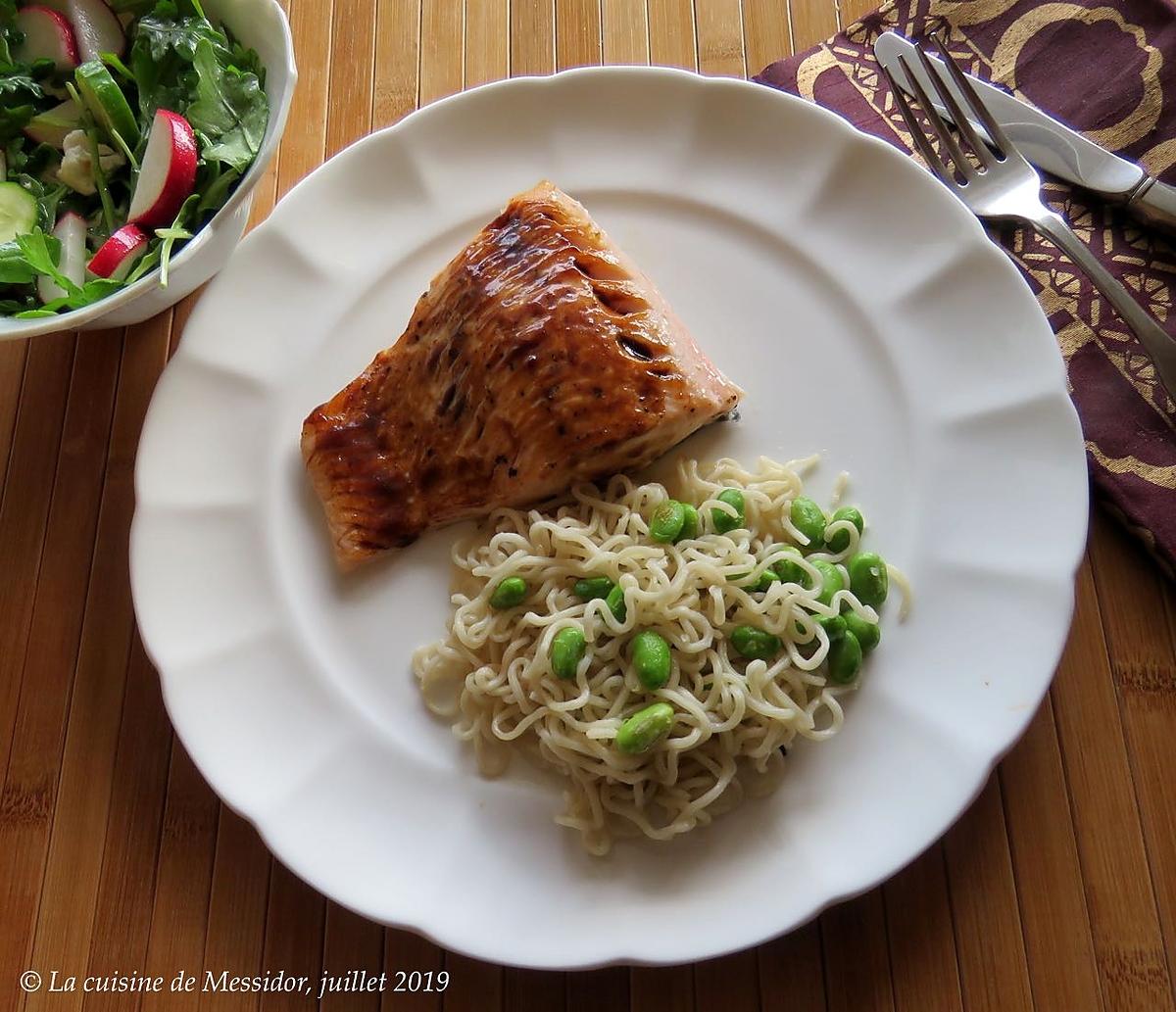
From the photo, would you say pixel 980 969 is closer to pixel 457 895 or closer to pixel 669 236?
pixel 457 895

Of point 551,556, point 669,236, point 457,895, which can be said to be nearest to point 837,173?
point 669,236

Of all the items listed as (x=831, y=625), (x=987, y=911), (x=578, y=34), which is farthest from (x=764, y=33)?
(x=987, y=911)

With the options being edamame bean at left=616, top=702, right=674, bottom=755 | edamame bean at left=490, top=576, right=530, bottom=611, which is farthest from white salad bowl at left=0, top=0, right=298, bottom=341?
edamame bean at left=616, top=702, right=674, bottom=755

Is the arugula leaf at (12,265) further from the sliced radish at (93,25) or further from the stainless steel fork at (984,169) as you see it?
the stainless steel fork at (984,169)

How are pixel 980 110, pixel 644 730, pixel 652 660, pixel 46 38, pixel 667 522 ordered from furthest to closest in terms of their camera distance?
pixel 980 110 → pixel 46 38 → pixel 667 522 → pixel 652 660 → pixel 644 730

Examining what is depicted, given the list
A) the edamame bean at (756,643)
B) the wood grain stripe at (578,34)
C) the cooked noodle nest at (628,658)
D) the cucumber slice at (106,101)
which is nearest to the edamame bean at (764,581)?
the cooked noodle nest at (628,658)

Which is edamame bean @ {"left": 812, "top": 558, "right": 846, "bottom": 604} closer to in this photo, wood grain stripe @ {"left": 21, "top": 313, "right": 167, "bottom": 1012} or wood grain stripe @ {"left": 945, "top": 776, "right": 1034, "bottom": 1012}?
wood grain stripe @ {"left": 945, "top": 776, "right": 1034, "bottom": 1012}

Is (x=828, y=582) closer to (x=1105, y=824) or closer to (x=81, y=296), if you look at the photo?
(x=1105, y=824)
